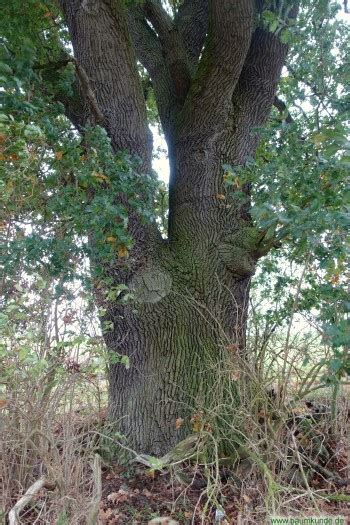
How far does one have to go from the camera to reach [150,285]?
3342mm

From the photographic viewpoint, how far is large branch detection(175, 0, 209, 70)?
4.39m

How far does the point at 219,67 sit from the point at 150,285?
191 cm

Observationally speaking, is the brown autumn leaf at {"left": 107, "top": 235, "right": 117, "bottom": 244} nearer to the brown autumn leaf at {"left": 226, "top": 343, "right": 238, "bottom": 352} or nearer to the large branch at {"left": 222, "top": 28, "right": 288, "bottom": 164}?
the brown autumn leaf at {"left": 226, "top": 343, "right": 238, "bottom": 352}

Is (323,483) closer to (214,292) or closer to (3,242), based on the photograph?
(214,292)

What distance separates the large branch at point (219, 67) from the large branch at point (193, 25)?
67cm

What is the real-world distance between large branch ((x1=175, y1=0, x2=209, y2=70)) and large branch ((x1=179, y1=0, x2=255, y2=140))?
67 cm

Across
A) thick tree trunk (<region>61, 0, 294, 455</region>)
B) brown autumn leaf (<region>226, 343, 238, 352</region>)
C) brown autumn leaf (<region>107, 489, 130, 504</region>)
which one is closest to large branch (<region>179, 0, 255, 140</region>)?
thick tree trunk (<region>61, 0, 294, 455</region>)

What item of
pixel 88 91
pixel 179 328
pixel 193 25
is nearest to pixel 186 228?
pixel 179 328

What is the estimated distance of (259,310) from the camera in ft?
12.4

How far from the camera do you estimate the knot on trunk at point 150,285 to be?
3.32m

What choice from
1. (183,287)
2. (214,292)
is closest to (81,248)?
(183,287)

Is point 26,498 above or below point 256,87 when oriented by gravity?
below

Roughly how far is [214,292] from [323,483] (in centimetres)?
155

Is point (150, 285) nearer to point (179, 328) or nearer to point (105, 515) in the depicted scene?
point (179, 328)
